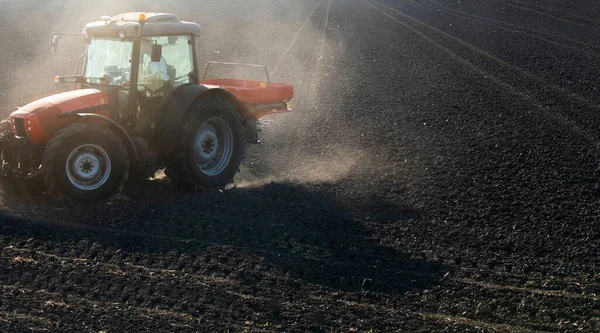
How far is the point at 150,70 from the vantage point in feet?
28.2

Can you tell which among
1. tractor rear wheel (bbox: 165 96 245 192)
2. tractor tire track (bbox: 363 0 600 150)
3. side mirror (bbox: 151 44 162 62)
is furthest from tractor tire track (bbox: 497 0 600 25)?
side mirror (bbox: 151 44 162 62)

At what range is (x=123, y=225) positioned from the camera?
7.50 m

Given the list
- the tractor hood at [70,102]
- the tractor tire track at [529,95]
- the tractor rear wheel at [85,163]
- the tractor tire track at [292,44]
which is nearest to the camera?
the tractor rear wheel at [85,163]

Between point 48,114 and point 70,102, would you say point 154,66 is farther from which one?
point 48,114

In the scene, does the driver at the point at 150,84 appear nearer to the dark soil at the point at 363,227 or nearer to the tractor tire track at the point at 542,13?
the dark soil at the point at 363,227

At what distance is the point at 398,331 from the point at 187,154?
163 inches

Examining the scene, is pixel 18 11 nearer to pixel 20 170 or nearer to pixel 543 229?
pixel 20 170

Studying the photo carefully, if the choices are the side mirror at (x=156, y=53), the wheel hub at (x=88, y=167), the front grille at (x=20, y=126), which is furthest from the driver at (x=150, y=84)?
the front grille at (x=20, y=126)

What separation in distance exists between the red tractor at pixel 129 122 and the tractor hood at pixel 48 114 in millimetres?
11

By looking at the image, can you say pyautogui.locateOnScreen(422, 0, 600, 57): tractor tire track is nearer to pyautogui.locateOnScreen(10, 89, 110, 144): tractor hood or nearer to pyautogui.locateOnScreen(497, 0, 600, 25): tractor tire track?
pyautogui.locateOnScreen(497, 0, 600, 25): tractor tire track

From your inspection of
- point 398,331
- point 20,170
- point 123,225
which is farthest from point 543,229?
point 20,170

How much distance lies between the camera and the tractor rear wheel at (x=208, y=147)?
8625 mm

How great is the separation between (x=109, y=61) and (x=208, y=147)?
5.17ft

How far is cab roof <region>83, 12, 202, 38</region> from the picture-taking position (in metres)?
8.33
